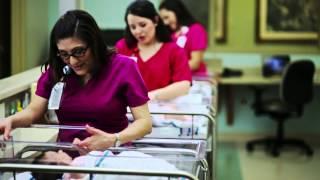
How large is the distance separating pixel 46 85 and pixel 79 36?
0.31 metres

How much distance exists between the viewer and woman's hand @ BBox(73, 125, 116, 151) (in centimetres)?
193

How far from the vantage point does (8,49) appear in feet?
10.5

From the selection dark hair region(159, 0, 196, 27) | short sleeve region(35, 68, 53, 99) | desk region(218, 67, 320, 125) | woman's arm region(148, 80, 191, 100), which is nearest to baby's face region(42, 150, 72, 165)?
short sleeve region(35, 68, 53, 99)

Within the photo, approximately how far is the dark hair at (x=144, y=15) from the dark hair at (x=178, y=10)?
3.99 ft

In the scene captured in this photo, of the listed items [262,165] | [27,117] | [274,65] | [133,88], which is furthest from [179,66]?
[274,65]

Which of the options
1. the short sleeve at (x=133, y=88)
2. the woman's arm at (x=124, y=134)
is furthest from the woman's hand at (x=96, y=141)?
the short sleeve at (x=133, y=88)

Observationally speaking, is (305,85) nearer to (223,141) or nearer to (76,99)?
(223,141)

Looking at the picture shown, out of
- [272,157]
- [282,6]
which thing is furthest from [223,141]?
[282,6]

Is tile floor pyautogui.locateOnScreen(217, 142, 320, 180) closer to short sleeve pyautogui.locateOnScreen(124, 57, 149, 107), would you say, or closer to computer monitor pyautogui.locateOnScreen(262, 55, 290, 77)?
computer monitor pyautogui.locateOnScreen(262, 55, 290, 77)

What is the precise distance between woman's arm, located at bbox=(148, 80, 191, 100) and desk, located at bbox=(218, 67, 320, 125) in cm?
256

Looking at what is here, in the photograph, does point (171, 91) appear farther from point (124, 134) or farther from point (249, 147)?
point (249, 147)

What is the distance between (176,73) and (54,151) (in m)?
1.44

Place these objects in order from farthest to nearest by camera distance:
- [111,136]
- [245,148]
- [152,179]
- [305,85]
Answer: [245,148], [305,85], [111,136], [152,179]

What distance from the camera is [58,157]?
1931 millimetres
